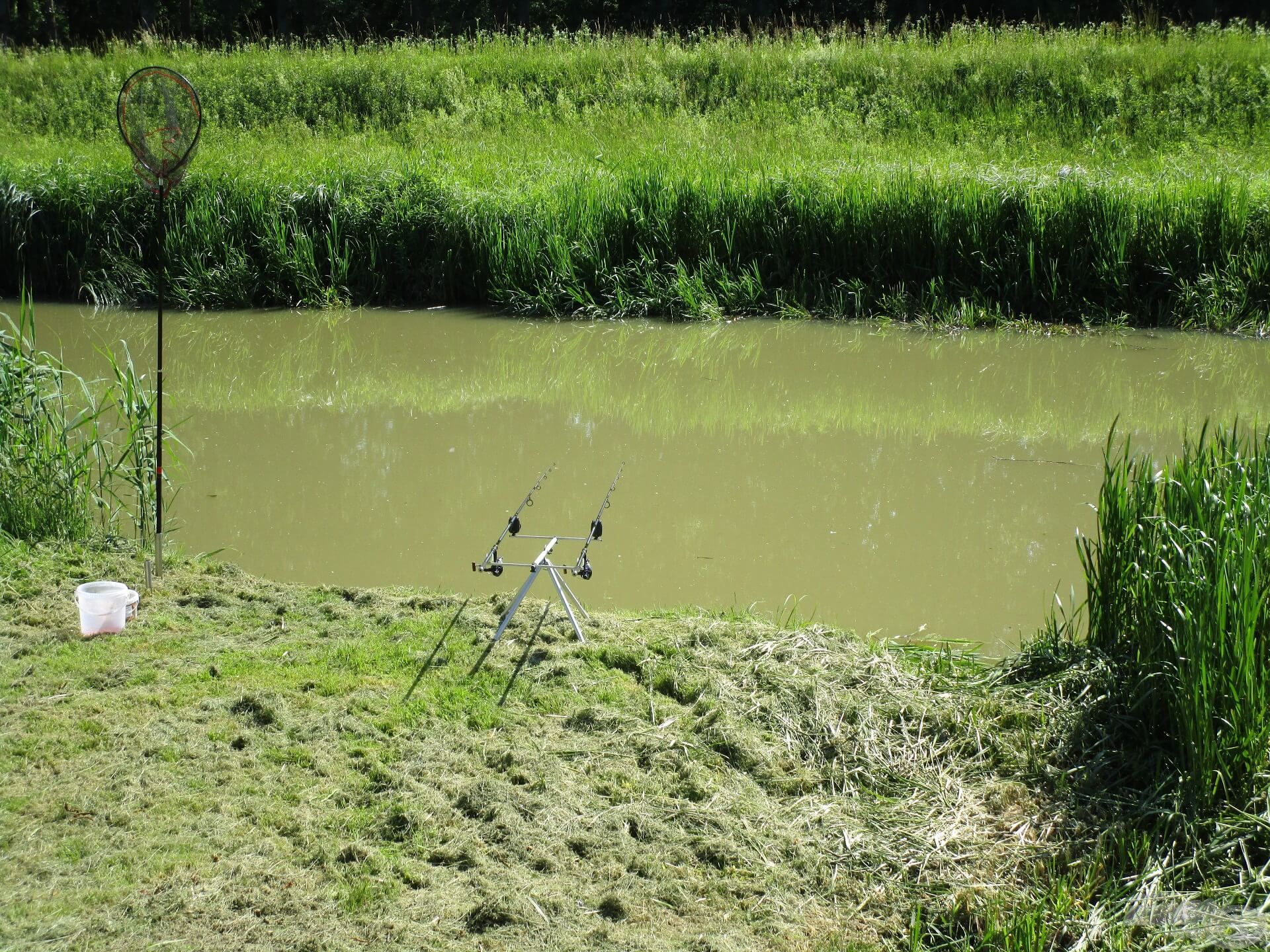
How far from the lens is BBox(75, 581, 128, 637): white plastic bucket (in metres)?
4.11

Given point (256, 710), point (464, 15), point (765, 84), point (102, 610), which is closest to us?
point (256, 710)

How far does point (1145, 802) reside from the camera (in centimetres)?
308

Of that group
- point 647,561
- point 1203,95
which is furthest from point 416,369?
point 1203,95

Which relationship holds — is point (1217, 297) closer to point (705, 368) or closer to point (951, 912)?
point (705, 368)

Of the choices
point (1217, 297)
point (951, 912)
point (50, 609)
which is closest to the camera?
point (951, 912)

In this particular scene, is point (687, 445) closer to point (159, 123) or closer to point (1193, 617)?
point (159, 123)

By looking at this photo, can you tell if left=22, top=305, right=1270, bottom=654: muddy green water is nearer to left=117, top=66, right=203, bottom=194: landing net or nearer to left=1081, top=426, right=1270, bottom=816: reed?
left=1081, top=426, right=1270, bottom=816: reed

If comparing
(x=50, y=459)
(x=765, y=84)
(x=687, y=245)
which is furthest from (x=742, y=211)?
(x=50, y=459)

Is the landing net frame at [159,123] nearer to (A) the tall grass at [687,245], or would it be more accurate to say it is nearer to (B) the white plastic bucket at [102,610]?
(B) the white plastic bucket at [102,610]

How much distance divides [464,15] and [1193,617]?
33979 mm

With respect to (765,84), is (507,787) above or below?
below

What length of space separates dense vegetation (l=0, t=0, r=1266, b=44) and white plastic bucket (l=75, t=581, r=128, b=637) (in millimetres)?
21994

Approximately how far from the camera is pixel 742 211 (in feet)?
35.5

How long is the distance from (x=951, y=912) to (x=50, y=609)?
3.34 metres
